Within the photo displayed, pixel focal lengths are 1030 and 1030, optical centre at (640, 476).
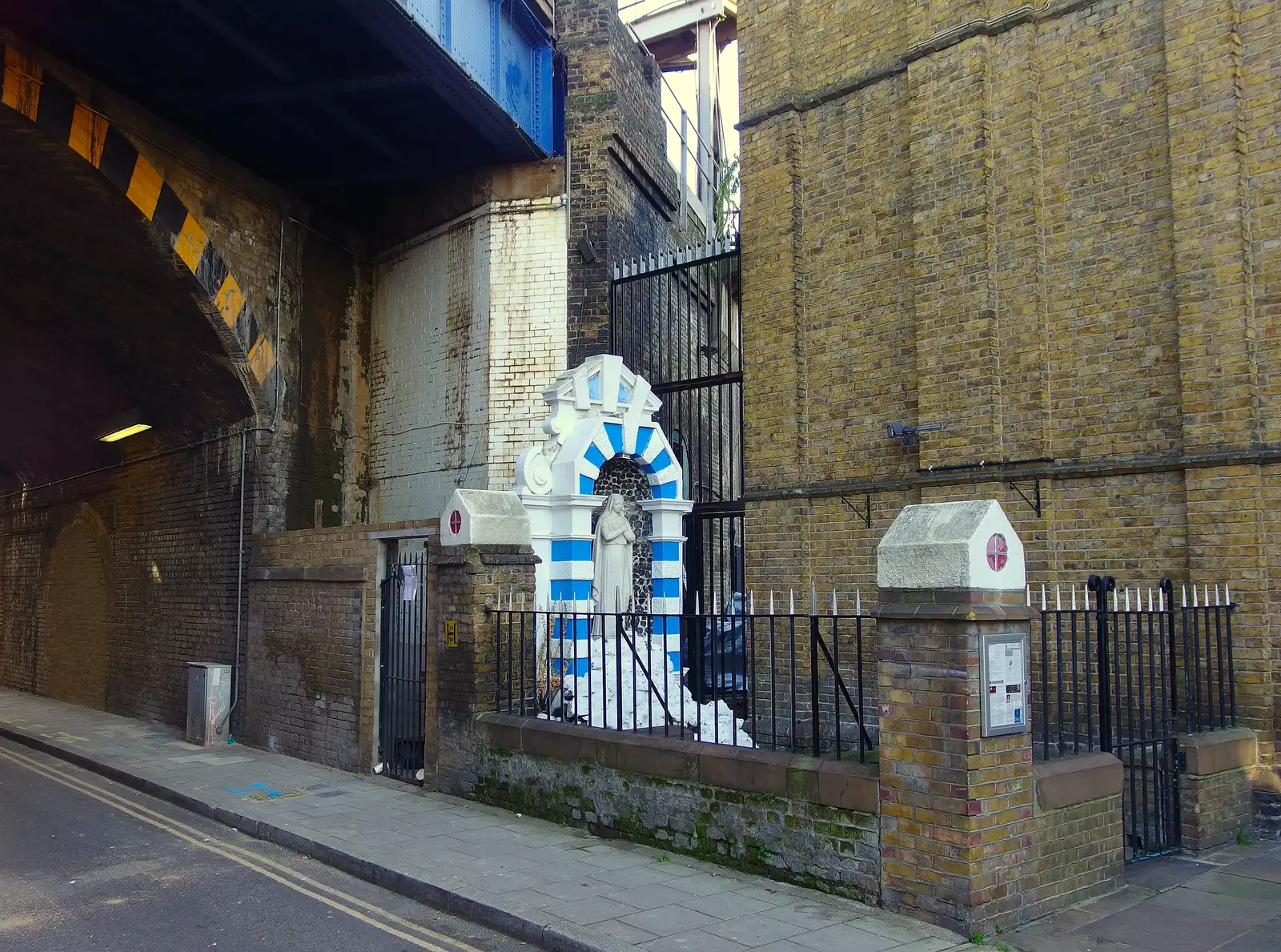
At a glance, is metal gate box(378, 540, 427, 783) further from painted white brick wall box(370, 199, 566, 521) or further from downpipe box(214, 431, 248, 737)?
downpipe box(214, 431, 248, 737)

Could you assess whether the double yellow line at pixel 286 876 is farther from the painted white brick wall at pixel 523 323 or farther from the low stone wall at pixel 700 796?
the painted white brick wall at pixel 523 323

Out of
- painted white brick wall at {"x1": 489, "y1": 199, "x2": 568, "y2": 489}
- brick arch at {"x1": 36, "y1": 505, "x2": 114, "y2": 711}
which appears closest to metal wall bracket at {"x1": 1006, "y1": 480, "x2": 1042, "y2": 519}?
painted white brick wall at {"x1": 489, "y1": 199, "x2": 568, "y2": 489}

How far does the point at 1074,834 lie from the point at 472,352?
9.37m

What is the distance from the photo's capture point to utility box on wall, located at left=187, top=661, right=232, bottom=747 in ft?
39.0

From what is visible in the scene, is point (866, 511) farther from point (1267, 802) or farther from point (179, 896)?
point (179, 896)

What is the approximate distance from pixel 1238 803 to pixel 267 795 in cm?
772

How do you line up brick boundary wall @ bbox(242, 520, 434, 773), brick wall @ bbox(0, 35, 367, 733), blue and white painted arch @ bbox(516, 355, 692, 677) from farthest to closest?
brick wall @ bbox(0, 35, 367, 733)
blue and white painted arch @ bbox(516, 355, 692, 677)
brick boundary wall @ bbox(242, 520, 434, 773)

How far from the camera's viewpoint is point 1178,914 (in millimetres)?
5637

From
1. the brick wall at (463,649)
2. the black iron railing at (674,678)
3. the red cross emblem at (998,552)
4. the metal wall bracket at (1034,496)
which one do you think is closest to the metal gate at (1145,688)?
the red cross emblem at (998,552)

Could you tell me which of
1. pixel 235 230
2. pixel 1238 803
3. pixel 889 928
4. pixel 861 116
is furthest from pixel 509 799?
pixel 235 230

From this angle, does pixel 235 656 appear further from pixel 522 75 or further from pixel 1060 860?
pixel 1060 860

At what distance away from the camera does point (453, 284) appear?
13578 mm

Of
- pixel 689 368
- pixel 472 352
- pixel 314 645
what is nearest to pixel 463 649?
pixel 314 645

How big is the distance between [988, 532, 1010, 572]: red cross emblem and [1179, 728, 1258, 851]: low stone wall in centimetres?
262
